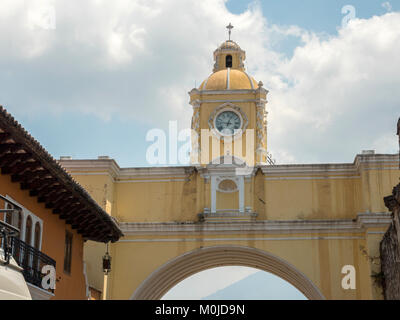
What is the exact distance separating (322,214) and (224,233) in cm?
361

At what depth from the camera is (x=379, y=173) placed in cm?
2794

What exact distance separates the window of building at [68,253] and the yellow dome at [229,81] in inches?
504

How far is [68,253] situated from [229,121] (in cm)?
1219

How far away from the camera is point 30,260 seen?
16.3 metres

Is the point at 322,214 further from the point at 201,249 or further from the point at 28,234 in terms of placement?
the point at 28,234

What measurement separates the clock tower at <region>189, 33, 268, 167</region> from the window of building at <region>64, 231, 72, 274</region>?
33.6 feet

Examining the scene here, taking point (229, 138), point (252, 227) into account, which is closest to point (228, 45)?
point (229, 138)

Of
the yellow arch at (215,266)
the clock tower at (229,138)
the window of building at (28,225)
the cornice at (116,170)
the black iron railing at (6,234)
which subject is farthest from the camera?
the clock tower at (229,138)

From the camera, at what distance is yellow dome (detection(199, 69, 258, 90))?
31.6 m

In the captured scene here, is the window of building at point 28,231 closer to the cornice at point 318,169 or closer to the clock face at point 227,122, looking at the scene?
the cornice at point 318,169

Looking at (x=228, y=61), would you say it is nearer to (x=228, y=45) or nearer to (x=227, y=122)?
(x=228, y=45)

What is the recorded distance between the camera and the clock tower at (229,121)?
99.6ft

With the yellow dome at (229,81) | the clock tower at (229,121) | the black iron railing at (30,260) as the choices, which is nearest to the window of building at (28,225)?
the black iron railing at (30,260)
